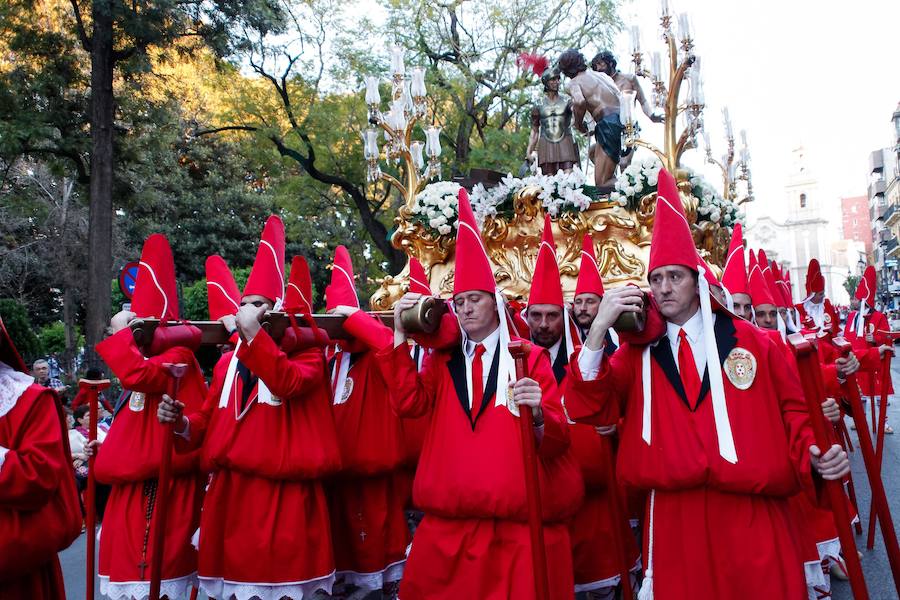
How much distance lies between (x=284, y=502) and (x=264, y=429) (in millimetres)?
432

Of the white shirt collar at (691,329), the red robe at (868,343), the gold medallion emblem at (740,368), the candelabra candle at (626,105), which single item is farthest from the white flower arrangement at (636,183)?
the gold medallion emblem at (740,368)

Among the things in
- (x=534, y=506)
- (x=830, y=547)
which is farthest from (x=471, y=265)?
(x=830, y=547)

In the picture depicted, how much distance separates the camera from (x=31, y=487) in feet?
9.84

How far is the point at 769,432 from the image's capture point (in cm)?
312

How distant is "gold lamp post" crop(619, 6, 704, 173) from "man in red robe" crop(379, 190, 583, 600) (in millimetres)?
5484

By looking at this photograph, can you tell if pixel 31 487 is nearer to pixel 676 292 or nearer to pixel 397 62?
pixel 676 292

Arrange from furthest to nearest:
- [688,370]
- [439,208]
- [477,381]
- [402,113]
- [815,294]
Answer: [402,113] < [439,208] < [815,294] < [477,381] < [688,370]

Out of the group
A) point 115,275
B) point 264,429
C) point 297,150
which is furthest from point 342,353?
point 115,275

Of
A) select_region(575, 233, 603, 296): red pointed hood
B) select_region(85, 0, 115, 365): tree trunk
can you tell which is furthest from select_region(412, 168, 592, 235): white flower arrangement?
select_region(85, 0, 115, 365): tree trunk

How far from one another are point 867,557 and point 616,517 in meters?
2.95

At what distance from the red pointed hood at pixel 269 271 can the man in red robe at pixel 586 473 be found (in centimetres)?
155

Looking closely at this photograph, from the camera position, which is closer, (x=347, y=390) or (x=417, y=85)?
(x=347, y=390)

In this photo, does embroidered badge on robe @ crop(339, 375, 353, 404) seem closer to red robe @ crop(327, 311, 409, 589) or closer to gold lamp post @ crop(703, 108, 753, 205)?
red robe @ crop(327, 311, 409, 589)

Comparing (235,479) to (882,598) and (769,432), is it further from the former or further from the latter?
(882,598)
